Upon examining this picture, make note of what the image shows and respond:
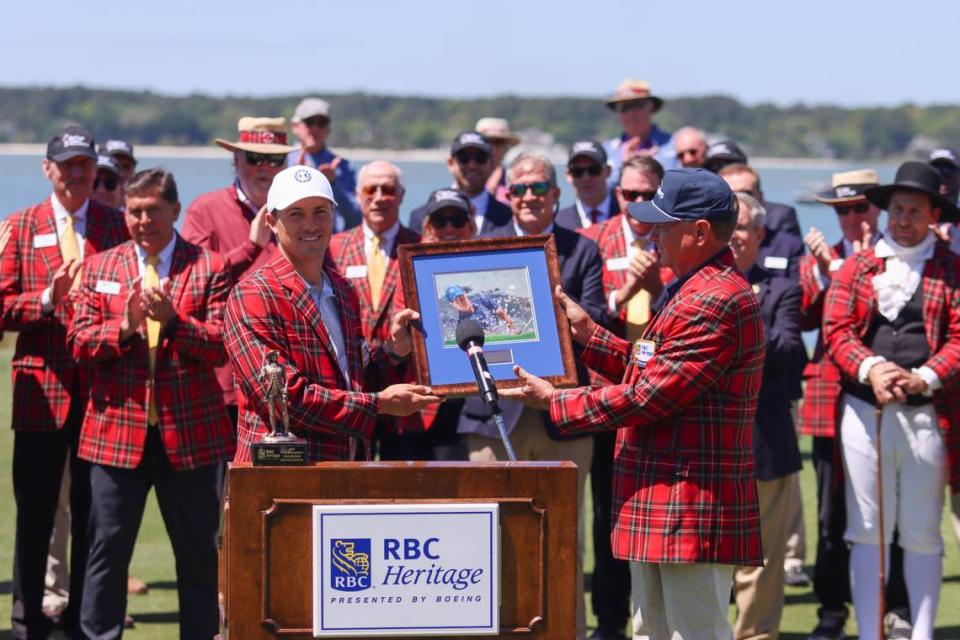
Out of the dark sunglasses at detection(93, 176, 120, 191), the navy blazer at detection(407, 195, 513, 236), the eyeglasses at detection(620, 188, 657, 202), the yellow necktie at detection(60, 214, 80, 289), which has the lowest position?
the yellow necktie at detection(60, 214, 80, 289)

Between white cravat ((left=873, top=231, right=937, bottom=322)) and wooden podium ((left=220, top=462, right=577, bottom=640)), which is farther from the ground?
white cravat ((left=873, top=231, right=937, bottom=322))

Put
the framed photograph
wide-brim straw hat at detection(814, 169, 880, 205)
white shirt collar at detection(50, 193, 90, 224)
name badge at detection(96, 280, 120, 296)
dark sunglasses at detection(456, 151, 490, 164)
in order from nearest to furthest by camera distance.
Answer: the framed photograph
name badge at detection(96, 280, 120, 296)
white shirt collar at detection(50, 193, 90, 224)
wide-brim straw hat at detection(814, 169, 880, 205)
dark sunglasses at detection(456, 151, 490, 164)

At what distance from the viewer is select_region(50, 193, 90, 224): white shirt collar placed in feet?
27.7

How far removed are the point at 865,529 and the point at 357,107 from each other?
65.0 m

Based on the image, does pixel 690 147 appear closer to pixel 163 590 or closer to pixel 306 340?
pixel 163 590

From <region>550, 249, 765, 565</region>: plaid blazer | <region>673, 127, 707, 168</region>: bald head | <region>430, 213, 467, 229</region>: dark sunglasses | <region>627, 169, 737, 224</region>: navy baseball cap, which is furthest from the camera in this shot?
<region>673, 127, 707, 168</region>: bald head

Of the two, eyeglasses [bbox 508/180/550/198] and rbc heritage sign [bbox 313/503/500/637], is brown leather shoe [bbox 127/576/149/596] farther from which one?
rbc heritage sign [bbox 313/503/500/637]

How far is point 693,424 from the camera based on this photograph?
235 inches

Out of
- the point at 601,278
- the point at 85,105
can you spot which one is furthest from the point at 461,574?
the point at 85,105

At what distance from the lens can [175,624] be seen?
8852mm

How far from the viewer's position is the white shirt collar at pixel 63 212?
8445mm

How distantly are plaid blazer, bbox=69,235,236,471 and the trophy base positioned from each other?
7.60ft

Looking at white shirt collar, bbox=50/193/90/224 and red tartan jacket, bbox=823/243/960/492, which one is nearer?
red tartan jacket, bbox=823/243/960/492

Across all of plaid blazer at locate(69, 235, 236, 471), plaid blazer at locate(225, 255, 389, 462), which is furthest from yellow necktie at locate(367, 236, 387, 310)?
plaid blazer at locate(225, 255, 389, 462)
